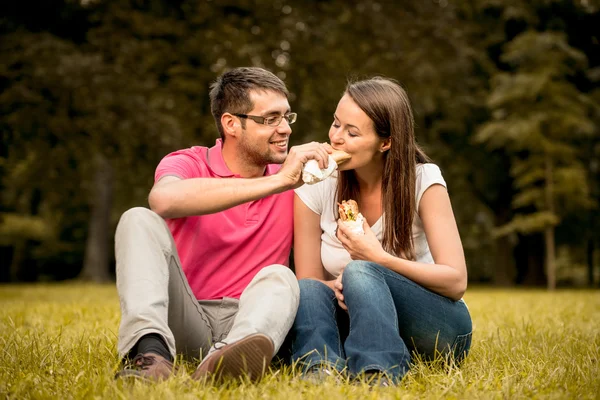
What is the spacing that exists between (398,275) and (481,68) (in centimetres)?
1697

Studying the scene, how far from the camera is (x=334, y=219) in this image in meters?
3.64

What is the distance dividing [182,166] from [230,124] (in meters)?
0.55

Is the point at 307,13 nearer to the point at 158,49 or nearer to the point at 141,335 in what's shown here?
the point at 158,49

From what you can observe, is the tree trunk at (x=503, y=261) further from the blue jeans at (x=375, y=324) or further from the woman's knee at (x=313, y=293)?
the woman's knee at (x=313, y=293)

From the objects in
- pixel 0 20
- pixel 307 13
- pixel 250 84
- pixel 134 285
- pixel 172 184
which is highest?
pixel 307 13

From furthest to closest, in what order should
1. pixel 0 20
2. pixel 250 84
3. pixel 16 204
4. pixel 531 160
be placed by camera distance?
pixel 16 204
pixel 531 160
pixel 0 20
pixel 250 84

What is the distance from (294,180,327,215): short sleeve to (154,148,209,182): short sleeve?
58cm

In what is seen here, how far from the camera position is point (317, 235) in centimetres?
369

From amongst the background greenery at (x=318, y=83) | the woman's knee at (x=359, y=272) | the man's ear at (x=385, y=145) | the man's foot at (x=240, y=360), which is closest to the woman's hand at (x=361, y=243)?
the woman's knee at (x=359, y=272)

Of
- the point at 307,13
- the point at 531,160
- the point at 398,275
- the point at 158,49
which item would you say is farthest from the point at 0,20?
the point at 531,160

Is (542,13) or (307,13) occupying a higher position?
(542,13)

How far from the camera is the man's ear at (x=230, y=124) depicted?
3951 millimetres

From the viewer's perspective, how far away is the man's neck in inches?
154

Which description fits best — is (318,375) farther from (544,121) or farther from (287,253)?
(544,121)
